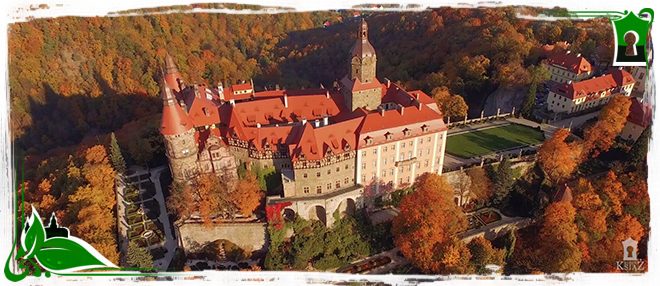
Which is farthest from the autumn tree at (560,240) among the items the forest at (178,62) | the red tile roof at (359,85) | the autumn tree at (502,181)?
the forest at (178,62)

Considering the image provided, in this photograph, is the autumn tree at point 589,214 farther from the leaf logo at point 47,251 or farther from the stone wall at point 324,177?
the leaf logo at point 47,251

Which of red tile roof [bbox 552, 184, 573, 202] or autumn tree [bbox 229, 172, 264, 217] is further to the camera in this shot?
red tile roof [bbox 552, 184, 573, 202]

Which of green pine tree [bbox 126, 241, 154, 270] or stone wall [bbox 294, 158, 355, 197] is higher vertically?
stone wall [bbox 294, 158, 355, 197]

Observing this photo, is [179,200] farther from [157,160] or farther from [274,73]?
[274,73]

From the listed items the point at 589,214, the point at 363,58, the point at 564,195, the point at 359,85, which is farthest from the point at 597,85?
the point at 363,58

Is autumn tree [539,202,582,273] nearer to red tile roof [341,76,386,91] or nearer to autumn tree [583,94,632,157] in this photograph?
autumn tree [583,94,632,157]

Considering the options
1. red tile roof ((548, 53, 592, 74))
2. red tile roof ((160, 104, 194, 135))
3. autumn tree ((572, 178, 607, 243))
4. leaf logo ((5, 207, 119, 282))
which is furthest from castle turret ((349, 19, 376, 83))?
red tile roof ((548, 53, 592, 74))

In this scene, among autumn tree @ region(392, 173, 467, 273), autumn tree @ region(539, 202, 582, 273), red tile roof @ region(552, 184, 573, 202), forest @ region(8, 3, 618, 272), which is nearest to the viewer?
autumn tree @ region(539, 202, 582, 273)
